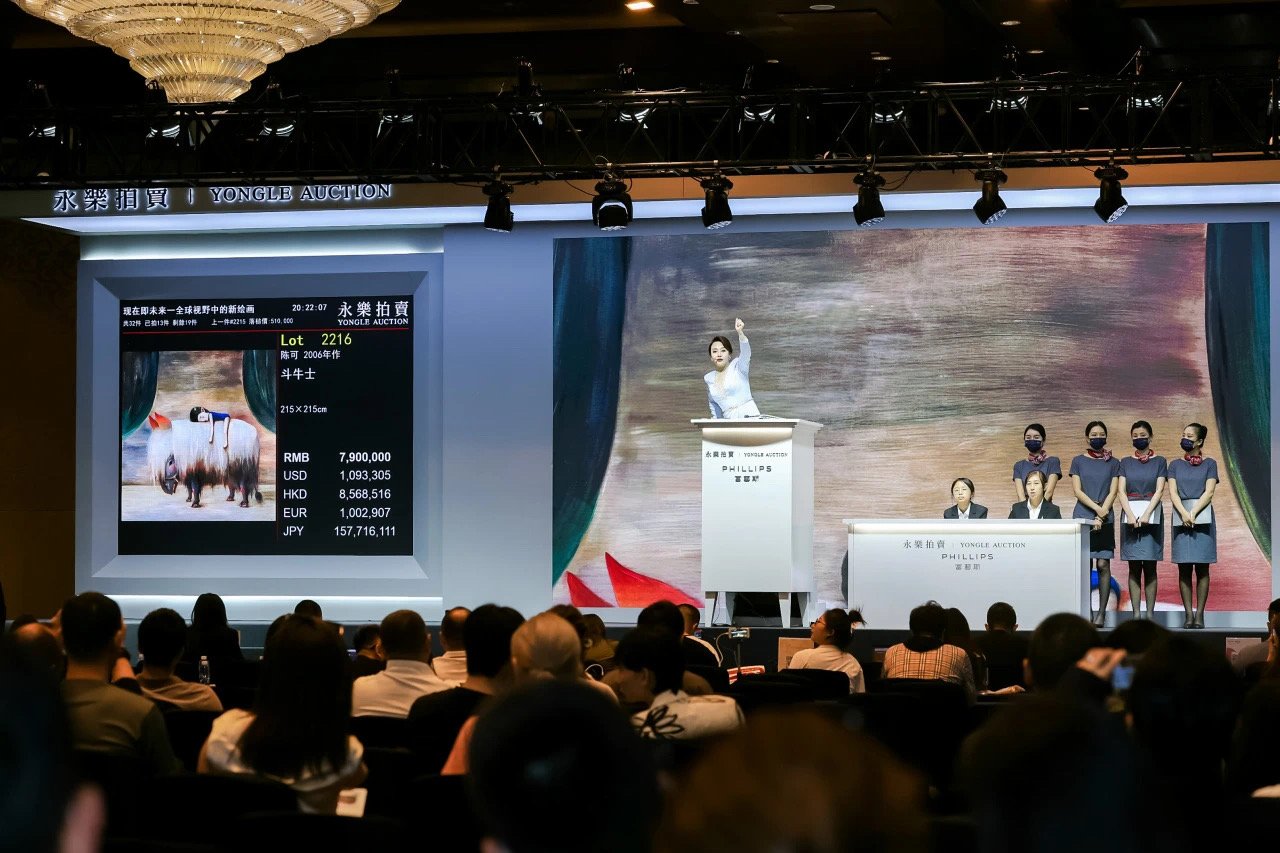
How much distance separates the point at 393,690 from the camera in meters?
5.32

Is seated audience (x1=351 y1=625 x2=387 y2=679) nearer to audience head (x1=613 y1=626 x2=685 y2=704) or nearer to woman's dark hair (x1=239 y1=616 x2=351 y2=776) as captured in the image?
audience head (x1=613 y1=626 x2=685 y2=704)

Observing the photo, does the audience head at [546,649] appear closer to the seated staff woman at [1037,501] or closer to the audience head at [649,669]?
the audience head at [649,669]

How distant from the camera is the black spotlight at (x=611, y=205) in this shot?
35.5 feet

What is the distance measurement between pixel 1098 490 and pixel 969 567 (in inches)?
80.7

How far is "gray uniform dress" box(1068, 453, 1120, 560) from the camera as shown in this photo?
42.7 feet

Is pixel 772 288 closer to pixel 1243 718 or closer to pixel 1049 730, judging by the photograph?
pixel 1243 718

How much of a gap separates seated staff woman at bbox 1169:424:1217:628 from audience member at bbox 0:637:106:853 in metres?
12.6

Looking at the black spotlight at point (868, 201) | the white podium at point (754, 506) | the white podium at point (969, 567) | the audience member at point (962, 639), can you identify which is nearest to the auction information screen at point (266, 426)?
the white podium at point (754, 506)

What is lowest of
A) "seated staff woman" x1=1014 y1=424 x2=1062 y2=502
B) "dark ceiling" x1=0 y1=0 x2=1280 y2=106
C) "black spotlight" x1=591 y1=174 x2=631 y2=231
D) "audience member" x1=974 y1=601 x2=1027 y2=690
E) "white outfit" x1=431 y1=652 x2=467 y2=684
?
"audience member" x1=974 y1=601 x2=1027 y2=690

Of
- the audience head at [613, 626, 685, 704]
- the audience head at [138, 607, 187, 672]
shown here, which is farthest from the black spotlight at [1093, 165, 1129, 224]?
the audience head at [138, 607, 187, 672]

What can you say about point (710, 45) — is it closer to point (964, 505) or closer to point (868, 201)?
point (868, 201)

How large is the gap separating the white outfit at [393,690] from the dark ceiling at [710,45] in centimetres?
701

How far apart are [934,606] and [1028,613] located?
4398 mm

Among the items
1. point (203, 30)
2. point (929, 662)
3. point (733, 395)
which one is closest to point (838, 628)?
point (929, 662)
